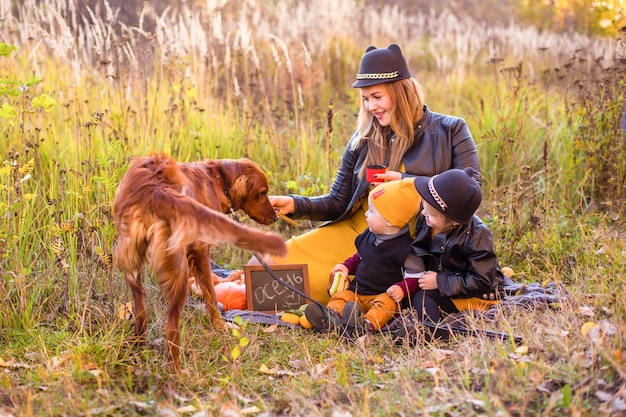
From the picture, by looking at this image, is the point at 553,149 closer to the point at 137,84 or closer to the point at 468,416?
the point at 137,84

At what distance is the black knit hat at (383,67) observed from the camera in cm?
443

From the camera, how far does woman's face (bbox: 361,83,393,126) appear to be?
4.52 meters

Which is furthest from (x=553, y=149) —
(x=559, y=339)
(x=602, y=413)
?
(x=602, y=413)

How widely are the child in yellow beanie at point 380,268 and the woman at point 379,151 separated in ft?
0.99

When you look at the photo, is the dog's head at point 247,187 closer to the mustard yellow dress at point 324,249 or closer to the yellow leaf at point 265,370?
the mustard yellow dress at point 324,249

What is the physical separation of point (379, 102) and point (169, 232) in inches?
77.3

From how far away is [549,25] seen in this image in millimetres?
14359

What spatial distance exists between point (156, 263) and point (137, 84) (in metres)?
2.90

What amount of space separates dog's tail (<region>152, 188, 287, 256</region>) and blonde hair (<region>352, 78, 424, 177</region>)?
6.19 feet

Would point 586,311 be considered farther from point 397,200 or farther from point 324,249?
point 324,249

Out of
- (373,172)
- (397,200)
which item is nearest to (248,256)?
(373,172)

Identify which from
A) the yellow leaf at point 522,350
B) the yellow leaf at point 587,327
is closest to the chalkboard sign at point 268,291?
the yellow leaf at point 522,350

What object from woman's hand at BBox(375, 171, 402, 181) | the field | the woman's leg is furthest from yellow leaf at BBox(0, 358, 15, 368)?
woman's hand at BBox(375, 171, 402, 181)

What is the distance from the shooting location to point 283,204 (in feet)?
15.5
